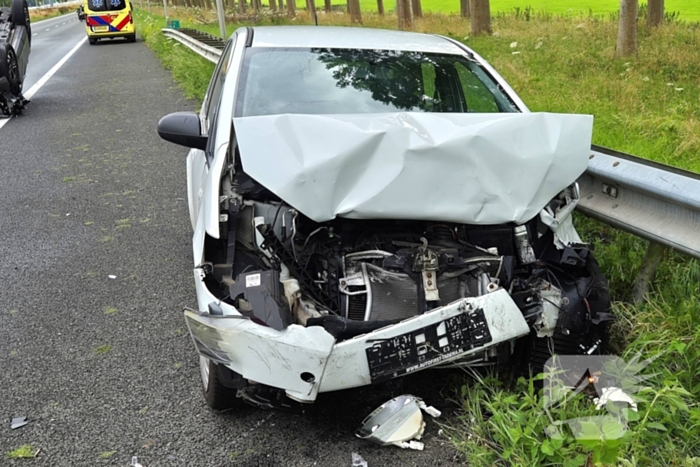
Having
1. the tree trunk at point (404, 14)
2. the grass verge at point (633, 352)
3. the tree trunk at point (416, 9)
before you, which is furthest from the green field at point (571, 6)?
the grass verge at point (633, 352)

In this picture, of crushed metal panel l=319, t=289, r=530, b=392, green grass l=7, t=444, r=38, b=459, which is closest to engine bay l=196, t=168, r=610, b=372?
crushed metal panel l=319, t=289, r=530, b=392

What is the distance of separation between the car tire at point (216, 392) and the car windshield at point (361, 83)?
1.47 metres

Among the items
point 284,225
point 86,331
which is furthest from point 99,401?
point 284,225

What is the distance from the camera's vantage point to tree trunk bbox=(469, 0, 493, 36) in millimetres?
17172

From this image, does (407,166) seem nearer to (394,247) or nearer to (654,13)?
(394,247)

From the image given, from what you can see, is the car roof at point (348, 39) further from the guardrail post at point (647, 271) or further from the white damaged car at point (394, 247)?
the guardrail post at point (647, 271)

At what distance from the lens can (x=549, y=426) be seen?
2.62m

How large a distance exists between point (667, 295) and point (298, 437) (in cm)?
210

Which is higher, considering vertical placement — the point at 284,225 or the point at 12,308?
the point at 284,225

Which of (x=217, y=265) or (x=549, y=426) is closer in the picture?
(x=549, y=426)

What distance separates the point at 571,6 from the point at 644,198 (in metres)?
41.2

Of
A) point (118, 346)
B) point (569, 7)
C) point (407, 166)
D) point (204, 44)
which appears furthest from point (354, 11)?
point (407, 166)

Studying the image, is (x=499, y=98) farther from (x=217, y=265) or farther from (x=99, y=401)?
(x=99, y=401)

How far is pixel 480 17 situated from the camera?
56.7 ft
